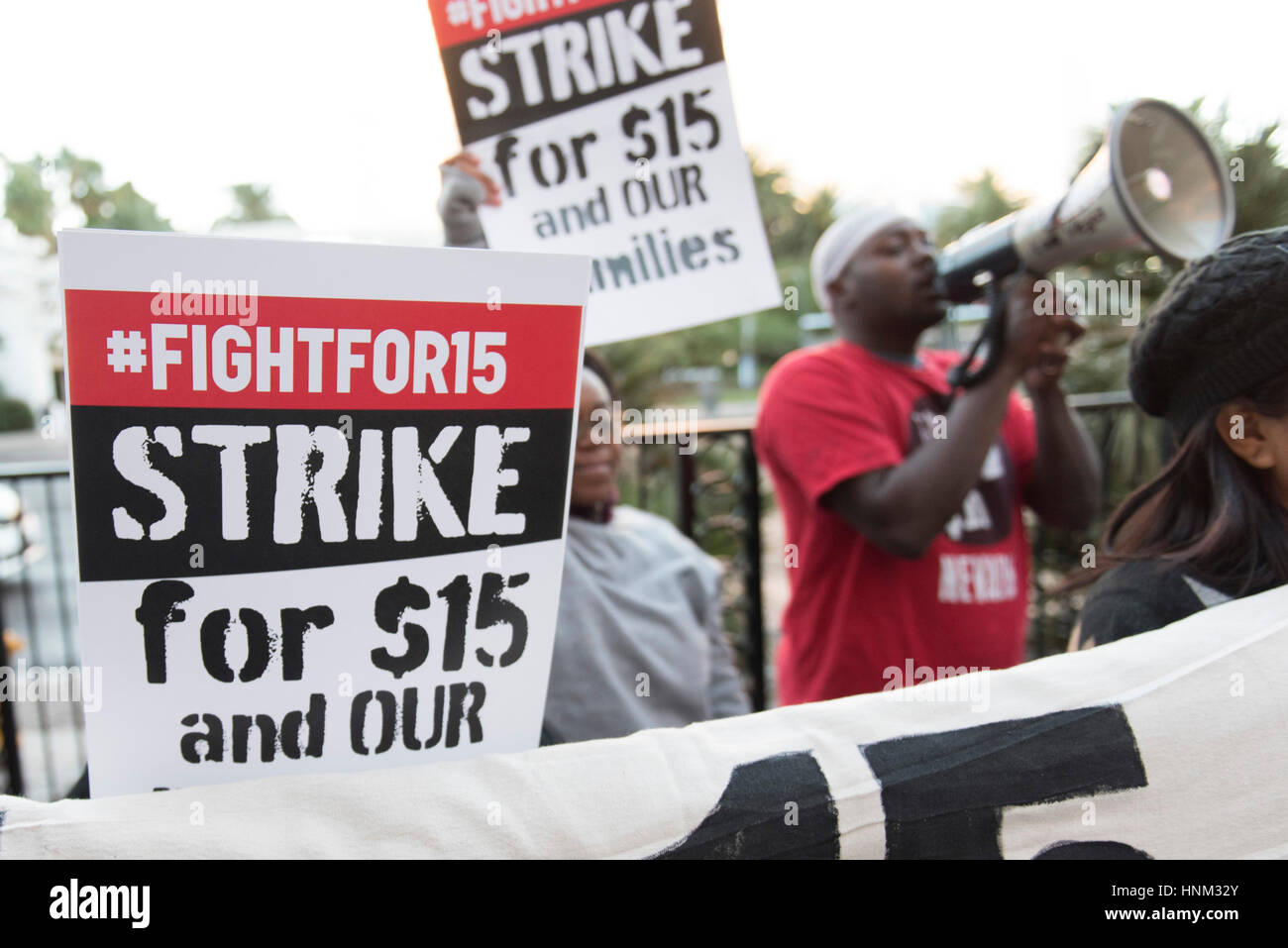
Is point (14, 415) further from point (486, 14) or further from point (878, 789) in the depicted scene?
point (878, 789)

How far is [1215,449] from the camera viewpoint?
1.34 m

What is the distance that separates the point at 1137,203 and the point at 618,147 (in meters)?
0.98

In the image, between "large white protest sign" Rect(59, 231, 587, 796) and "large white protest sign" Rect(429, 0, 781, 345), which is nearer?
"large white protest sign" Rect(59, 231, 587, 796)

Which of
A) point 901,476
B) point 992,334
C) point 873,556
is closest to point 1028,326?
point 992,334

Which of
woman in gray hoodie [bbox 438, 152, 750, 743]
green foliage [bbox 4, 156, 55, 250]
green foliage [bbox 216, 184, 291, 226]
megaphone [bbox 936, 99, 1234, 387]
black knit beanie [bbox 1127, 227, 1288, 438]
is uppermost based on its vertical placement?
green foliage [bbox 216, 184, 291, 226]

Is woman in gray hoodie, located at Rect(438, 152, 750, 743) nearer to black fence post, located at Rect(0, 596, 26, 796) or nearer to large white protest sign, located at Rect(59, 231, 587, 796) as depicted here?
large white protest sign, located at Rect(59, 231, 587, 796)

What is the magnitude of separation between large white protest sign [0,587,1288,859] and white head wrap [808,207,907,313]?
4.38ft

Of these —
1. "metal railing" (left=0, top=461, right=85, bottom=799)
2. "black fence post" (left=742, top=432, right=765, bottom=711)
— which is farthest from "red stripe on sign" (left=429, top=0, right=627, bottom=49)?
"black fence post" (left=742, top=432, right=765, bottom=711)

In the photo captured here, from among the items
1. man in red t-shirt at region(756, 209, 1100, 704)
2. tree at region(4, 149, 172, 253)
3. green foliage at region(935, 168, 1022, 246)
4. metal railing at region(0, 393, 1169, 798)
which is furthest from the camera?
green foliage at region(935, 168, 1022, 246)

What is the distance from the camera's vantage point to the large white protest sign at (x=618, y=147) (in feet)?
6.27

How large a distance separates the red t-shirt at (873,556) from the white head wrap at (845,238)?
20cm

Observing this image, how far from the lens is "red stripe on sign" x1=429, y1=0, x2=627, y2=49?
188cm
